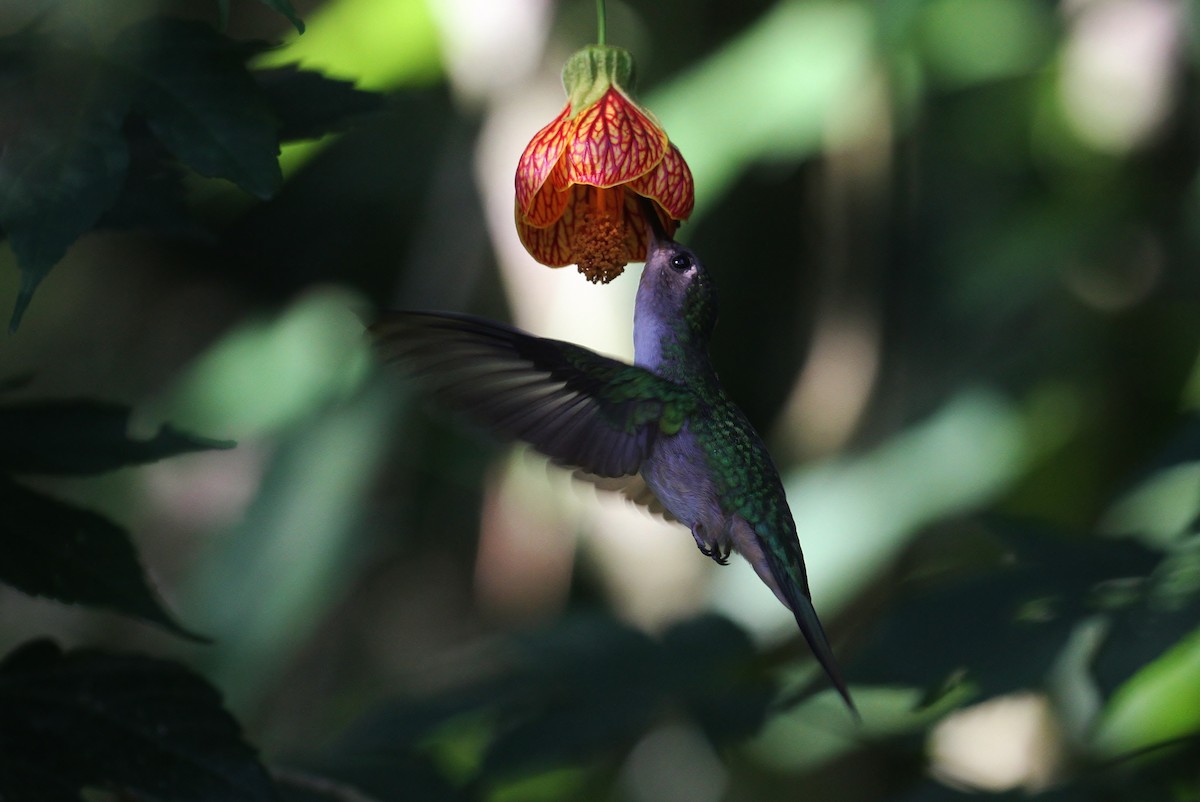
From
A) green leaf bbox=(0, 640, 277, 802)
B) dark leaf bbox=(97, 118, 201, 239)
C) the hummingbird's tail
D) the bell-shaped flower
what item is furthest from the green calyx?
green leaf bbox=(0, 640, 277, 802)

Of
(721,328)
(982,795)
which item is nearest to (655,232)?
(982,795)

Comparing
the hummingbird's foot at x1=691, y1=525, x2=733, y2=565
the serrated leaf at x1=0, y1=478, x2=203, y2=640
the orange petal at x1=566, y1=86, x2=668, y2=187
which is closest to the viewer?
the serrated leaf at x1=0, y1=478, x2=203, y2=640

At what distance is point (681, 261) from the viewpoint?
1118 millimetres

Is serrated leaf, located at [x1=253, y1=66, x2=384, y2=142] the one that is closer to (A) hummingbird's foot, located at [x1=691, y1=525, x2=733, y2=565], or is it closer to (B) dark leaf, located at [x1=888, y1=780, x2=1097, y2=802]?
(A) hummingbird's foot, located at [x1=691, y1=525, x2=733, y2=565]

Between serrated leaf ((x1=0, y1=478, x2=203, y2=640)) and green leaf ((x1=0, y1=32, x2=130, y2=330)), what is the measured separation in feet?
0.54

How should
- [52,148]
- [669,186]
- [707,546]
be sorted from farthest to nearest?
[707,546] → [669,186] → [52,148]

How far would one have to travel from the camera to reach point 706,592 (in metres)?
2.64

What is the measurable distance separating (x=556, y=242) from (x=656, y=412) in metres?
0.19

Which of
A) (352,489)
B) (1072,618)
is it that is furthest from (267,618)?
(1072,618)

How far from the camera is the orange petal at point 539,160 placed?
1.05m

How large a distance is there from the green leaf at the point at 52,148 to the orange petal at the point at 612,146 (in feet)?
1.15

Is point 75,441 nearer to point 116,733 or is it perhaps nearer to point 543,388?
point 116,733

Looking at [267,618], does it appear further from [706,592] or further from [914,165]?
[914,165]

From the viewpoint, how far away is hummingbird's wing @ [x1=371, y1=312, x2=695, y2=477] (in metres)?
0.94
